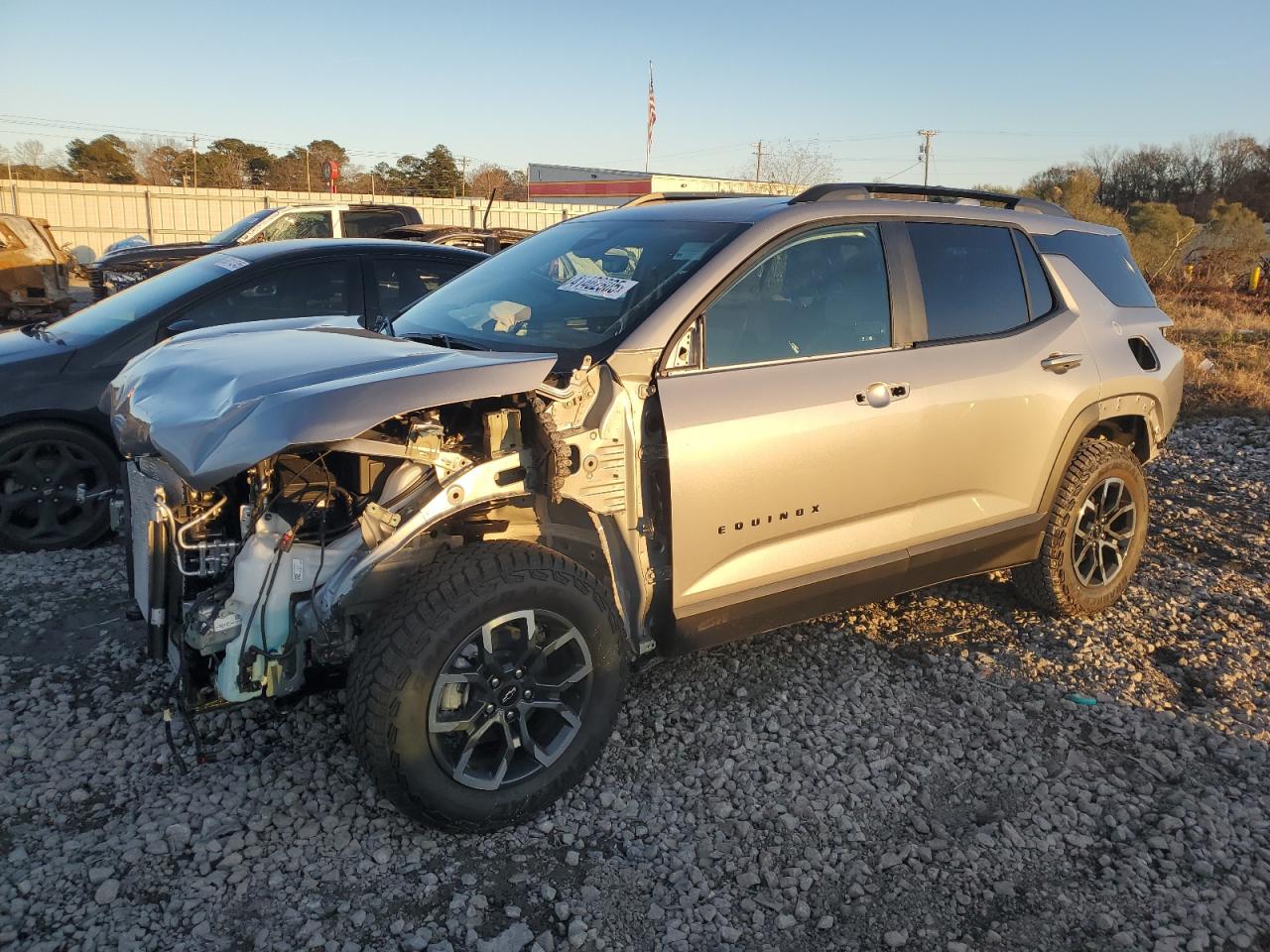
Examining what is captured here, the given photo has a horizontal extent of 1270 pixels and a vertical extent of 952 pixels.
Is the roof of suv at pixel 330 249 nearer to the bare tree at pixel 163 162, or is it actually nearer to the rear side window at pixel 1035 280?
the rear side window at pixel 1035 280

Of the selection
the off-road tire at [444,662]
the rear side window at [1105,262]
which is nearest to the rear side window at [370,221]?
the rear side window at [1105,262]

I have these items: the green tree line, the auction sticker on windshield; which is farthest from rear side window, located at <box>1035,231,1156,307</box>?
the green tree line

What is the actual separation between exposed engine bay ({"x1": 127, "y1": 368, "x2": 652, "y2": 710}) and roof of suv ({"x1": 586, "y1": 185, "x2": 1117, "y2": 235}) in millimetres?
1089

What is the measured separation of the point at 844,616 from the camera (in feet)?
15.1

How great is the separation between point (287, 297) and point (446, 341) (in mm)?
2765

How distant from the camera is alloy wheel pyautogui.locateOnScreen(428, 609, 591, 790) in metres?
2.81

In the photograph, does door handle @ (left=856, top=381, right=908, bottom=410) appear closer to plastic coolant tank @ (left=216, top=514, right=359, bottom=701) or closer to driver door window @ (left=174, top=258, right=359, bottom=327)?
plastic coolant tank @ (left=216, top=514, right=359, bottom=701)

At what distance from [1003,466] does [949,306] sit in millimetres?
742

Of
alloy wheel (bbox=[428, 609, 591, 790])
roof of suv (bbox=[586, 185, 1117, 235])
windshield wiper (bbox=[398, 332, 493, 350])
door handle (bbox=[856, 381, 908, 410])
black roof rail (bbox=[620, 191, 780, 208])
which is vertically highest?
black roof rail (bbox=[620, 191, 780, 208])

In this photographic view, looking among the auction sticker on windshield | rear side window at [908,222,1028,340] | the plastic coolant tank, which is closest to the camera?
the plastic coolant tank

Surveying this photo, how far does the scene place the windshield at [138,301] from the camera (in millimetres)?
5312

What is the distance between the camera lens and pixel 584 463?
119 inches

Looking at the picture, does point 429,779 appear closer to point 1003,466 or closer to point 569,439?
point 569,439

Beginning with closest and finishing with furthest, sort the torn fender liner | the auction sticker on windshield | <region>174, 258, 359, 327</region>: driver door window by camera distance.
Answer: the torn fender liner < the auction sticker on windshield < <region>174, 258, 359, 327</region>: driver door window
